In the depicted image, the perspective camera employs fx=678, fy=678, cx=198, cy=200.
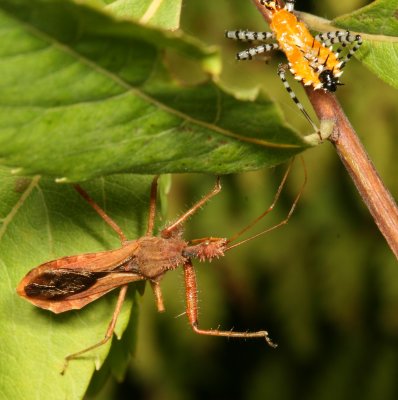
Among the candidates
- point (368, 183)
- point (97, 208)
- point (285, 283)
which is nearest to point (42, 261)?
point (97, 208)

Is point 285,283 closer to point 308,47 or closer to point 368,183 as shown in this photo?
point 308,47

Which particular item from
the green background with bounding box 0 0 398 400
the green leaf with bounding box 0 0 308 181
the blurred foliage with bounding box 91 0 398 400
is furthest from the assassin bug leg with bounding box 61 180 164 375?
the blurred foliage with bounding box 91 0 398 400

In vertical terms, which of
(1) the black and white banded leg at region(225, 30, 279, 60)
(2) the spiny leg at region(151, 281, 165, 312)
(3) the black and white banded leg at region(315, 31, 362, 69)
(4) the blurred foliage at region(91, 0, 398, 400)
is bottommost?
(4) the blurred foliage at region(91, 0, 398, 400)

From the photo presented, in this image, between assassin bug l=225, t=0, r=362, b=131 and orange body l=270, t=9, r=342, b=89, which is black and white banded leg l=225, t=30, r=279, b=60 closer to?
assassin bug l=225, t=0, r=362, b=131

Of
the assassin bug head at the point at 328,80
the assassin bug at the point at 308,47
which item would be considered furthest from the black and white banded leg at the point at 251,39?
the assassin bug head at the point at 328,80

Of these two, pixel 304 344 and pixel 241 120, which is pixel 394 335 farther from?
pixel 241 120

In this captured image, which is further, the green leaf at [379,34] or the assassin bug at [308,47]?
the assassin bug at [308,47]

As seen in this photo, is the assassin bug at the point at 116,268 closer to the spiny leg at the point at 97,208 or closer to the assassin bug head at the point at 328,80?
the spiny leg at the point at 97,208
